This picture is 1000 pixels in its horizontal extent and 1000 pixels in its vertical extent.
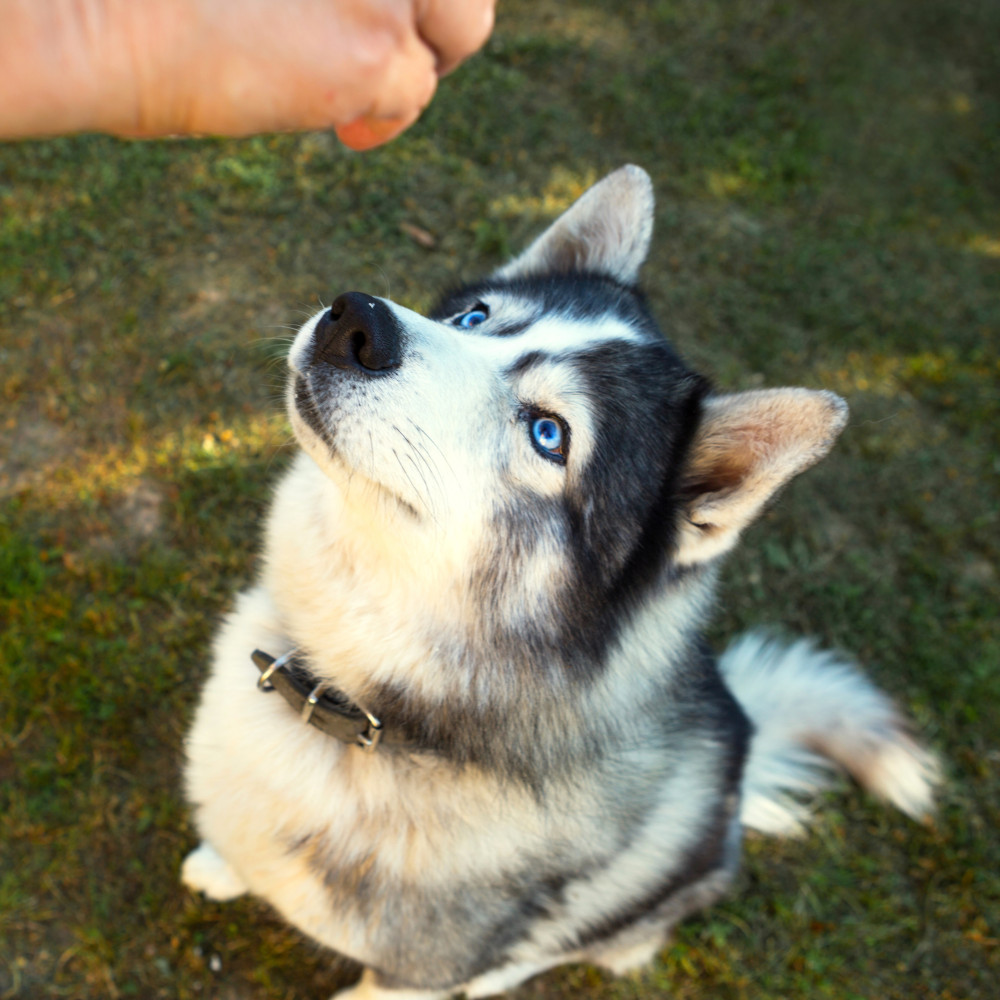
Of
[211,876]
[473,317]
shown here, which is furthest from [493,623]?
[211,876]

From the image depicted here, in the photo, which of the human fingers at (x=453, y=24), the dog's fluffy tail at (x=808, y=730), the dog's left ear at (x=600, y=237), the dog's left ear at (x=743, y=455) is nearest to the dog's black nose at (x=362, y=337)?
the human fingers at (x=453, y=24)

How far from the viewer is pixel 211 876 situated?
2822 mm

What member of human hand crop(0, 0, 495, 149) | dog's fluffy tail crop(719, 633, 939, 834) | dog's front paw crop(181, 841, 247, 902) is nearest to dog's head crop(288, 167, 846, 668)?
human hand crop(0, 0, 495, 149)

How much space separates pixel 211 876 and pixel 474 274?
354cm

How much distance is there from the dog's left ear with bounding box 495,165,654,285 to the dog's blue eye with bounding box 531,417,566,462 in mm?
809

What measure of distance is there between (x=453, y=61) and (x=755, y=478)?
1.07 m

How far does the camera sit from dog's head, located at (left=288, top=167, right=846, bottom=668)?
167cm

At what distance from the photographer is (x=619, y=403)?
75.9 inches

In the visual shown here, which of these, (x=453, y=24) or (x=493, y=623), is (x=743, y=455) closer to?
(x=493, y=623)

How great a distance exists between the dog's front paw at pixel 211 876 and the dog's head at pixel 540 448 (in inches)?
70.6

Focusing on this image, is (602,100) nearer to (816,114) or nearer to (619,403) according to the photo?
(816,114)

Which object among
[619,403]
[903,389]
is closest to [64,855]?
[619,403]

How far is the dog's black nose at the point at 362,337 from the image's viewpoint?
5.44 ft

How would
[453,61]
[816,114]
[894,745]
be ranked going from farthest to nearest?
1. [816,114]
2. [894,745]
3. [453,61]
